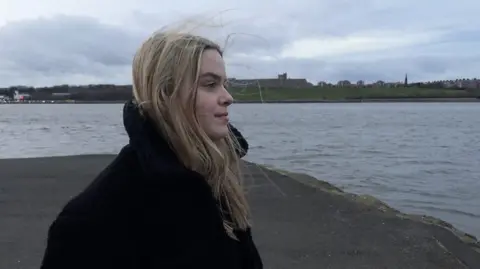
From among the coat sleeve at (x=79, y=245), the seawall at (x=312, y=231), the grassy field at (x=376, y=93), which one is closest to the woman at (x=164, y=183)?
the coat sleeve at (x=79, y=245)

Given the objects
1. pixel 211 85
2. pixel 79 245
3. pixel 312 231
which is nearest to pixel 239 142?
pixel 211 85

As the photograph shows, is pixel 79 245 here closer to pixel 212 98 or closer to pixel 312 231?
pixel 212 98

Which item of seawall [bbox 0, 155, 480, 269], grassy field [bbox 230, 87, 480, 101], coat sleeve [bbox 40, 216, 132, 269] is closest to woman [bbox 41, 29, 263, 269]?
coat sleeve [bbox 40, 216, 132, 269]

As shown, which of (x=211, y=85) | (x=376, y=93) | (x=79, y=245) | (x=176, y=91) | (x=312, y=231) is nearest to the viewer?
(x=79, y=245)

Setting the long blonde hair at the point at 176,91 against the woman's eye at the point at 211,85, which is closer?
the long blonde hair at the point at 176,91

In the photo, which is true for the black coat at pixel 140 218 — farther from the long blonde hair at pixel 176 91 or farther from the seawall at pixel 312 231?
the seawall at pixel 312 231

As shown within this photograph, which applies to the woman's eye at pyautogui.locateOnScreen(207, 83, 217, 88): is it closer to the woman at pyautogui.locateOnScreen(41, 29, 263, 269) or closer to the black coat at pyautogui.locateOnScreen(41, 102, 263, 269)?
the woman at pyautogui.locateOnScreen(41, 29, 263, 269)

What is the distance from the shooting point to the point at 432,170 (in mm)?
23891

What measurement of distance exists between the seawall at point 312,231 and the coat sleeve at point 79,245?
3.01 meters

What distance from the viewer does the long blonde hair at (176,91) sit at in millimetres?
1951

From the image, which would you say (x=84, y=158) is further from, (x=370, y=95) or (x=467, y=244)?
(x=370, y=95)

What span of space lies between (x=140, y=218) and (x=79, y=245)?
20cm

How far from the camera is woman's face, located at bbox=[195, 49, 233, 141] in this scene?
6.64 ft

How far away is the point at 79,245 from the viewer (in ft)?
5.90
